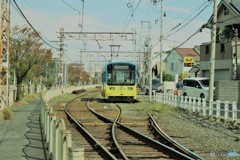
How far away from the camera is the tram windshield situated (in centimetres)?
3338

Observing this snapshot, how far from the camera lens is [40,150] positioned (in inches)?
471

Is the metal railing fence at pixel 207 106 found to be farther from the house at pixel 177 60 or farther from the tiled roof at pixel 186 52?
the tiled roof at pixel 186 52

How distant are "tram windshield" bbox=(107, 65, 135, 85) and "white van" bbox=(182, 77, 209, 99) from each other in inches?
266

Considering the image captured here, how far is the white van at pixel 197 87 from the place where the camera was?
3702cm

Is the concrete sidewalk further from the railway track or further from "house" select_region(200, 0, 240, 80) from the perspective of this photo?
"house" select_region(200, 0, 240, 80)

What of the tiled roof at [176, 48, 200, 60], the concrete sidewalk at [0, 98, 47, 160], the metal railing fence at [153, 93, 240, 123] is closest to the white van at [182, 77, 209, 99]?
the metal railing fence at [153, 93, 240, 123]

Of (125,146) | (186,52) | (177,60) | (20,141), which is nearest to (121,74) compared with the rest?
(20,141)

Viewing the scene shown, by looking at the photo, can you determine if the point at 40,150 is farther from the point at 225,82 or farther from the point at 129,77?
the point at 225,82

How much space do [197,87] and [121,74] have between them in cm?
769

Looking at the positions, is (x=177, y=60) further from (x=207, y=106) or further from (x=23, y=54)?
(x=207, y=106)

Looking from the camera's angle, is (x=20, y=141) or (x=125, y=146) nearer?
(x=125, y=146)

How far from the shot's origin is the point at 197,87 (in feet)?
124

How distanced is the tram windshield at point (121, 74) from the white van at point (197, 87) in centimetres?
676

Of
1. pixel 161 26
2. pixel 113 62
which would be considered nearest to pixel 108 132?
pixel 113 62
